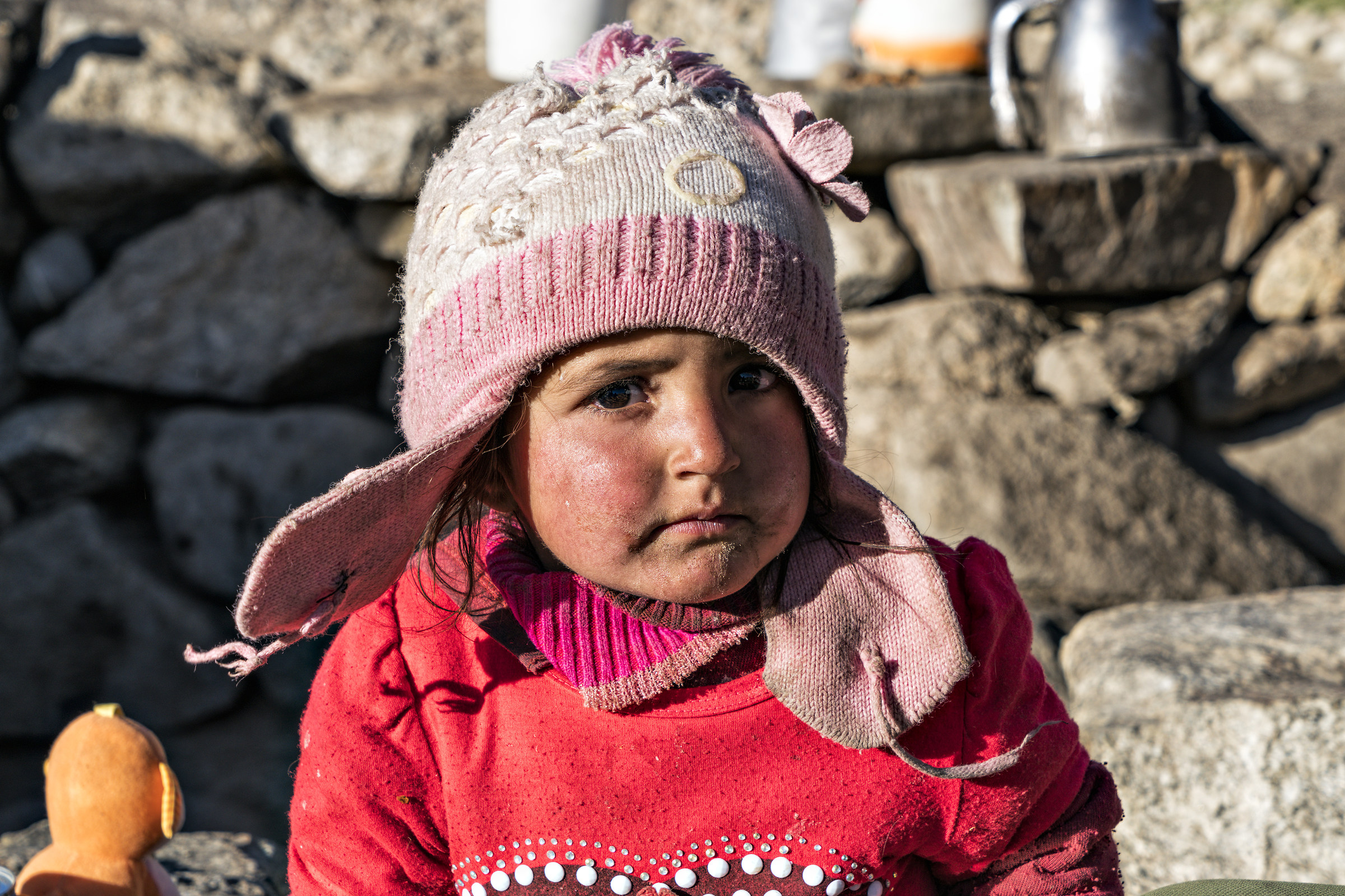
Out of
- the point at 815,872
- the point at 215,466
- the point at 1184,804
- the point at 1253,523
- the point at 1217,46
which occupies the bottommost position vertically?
the point at 215,466

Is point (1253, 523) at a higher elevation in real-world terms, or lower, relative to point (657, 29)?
lower

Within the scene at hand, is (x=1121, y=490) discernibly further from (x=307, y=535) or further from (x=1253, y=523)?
(x=307, y=535)

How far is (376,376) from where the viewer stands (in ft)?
11.2

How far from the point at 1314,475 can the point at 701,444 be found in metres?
2.53

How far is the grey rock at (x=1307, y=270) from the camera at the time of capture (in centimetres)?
287

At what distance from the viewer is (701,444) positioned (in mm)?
1047

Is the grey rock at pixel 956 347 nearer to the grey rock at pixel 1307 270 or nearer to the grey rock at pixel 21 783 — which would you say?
the grey rock at pixel 1307 270

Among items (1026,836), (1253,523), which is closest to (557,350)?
(1026,836)

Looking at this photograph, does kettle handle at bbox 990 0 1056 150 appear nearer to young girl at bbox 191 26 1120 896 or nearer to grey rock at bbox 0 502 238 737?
young girl at bbox 191 26 1120 896

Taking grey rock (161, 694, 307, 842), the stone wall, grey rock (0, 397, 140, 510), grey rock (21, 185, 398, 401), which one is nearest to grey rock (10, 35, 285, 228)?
the stone wall

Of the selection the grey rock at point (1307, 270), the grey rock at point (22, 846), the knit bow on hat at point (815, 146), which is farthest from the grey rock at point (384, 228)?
the grey rock at point (1307, 270)

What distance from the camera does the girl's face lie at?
1.07 m

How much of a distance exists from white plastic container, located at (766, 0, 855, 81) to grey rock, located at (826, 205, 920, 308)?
0.49 m

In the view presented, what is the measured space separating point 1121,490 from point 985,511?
36 centimetres
